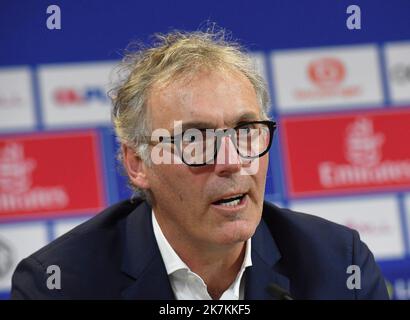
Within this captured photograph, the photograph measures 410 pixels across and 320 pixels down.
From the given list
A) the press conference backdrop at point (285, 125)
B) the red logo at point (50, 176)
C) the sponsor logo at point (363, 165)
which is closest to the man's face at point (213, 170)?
the press conference backdrop at point (285, 125)

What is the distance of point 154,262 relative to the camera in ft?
5.24

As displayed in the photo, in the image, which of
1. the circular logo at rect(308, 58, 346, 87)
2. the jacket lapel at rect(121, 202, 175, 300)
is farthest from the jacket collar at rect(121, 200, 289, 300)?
the circular logo at rect(308, 58, 346, 87)

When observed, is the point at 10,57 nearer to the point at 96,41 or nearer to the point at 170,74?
the point at 96,41

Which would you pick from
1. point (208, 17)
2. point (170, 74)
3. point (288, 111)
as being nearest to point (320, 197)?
point (288, 111)

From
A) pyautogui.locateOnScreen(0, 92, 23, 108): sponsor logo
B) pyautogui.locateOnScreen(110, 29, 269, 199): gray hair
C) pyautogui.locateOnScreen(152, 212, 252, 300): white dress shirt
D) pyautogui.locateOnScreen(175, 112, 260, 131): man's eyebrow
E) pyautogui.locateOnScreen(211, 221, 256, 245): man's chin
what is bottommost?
pyautogui.locateOnScreen(152, 212, 252, 300): white dress shirt

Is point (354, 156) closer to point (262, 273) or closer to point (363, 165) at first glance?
point (363, 165)

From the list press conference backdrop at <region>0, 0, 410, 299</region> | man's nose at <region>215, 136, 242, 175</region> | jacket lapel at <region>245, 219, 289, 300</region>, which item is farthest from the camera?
press conference backdrop at <region>0, 0, 410, 299</region>

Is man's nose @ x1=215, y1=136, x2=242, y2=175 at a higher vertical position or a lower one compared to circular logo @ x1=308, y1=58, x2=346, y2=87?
lower

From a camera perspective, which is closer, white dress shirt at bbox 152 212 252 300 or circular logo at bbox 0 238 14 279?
white dress shirt at bbox 152 212 252 300

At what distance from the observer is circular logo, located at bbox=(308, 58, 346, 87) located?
10.0ft

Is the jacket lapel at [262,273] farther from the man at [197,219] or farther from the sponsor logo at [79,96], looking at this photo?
the sponsor logo at [79,96]

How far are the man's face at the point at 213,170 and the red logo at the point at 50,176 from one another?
142 cm

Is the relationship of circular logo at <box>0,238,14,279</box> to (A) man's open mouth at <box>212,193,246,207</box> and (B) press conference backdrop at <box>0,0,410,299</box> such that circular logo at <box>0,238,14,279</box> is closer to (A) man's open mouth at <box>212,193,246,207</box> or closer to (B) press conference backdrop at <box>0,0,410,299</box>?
(B) press conference backdrop at <box>0,0,410,299</box>

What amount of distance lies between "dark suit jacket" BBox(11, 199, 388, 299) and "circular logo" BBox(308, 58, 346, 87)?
1.43 metres
